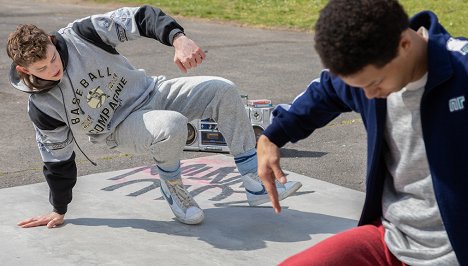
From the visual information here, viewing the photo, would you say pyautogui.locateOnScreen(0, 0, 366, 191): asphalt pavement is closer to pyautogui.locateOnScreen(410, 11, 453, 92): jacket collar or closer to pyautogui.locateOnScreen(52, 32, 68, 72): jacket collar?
pyautogui.locateOnScreen(52, 32, 68, 72): jacket collar

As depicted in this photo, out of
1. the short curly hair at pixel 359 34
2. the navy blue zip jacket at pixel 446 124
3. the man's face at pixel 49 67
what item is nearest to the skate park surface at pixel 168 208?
the man's face at pixel 49 67

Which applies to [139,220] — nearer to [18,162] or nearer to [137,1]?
[18,162]

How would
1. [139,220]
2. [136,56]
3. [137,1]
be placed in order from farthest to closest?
[137,1]
[136,56]
[139,220]

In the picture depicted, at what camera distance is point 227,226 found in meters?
5.05

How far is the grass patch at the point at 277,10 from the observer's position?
13574 millimetres

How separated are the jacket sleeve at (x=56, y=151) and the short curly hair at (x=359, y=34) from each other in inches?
104

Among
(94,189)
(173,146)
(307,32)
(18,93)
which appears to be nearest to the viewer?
(173,146)

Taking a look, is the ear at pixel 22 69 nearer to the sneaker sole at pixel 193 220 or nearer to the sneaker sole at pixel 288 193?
the sneaker sole at pixel 193 220

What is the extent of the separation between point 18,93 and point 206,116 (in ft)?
14.4

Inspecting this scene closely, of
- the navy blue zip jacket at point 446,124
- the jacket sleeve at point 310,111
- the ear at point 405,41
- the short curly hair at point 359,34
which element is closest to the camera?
the short curly hair at point 359,34

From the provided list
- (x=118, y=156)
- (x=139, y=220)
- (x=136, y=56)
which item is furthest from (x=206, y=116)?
(x=136, y=56)

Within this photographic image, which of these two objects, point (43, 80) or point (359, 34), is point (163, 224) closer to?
point (43, 80)

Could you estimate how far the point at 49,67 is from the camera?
4641 mm

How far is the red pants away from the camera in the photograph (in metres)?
2.89
